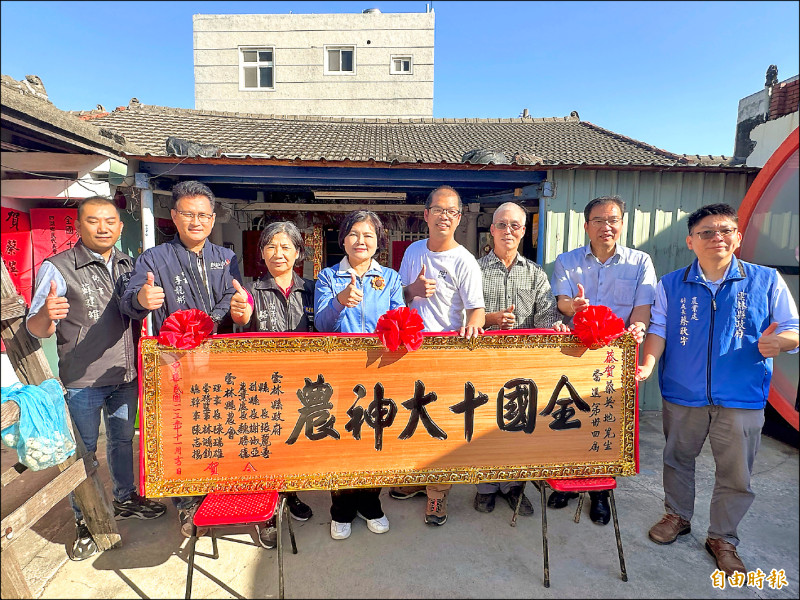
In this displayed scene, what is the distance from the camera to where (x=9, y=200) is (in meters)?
4.92

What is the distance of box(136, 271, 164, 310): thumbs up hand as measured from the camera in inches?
98.3

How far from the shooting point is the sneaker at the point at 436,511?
10.2ft

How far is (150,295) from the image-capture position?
A: 2504mm

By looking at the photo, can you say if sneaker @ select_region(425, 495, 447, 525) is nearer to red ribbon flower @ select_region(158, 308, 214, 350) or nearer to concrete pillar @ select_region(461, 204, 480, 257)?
red ribbon flower @ select_region(158, 308, 214, 350)

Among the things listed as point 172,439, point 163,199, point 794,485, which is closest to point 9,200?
point 163,199

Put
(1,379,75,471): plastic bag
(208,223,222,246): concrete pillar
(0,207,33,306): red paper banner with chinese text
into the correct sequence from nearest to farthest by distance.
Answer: (1,379,75,471): plastic bag
(0,207,33,306): red paper banner with chinese text
(208,223,222,246): concrete pillar

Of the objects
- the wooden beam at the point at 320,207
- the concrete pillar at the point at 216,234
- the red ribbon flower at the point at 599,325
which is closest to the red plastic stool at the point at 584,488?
the red ribbon flower at the point at 599,325

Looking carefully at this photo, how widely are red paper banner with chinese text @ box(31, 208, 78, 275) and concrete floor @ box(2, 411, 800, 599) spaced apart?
122 inches

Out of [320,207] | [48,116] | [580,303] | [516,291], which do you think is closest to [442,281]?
[516,291]

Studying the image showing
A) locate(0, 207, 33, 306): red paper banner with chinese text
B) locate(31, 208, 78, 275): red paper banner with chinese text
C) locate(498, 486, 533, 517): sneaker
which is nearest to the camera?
locate(498, 486, 533, 517): sneaker

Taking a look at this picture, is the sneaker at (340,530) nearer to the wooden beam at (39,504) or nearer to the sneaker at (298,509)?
the sneaker at (298,509)

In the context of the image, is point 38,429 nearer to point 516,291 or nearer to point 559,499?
point 516,291

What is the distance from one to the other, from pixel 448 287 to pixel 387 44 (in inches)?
576

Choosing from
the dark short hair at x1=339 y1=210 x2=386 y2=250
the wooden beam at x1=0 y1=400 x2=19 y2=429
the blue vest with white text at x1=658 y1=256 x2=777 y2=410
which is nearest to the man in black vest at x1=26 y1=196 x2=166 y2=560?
the wooden beam at x1=0 y1=400 x2=19 y2=429
